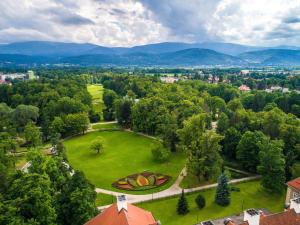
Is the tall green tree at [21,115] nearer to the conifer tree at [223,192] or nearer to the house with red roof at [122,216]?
the conifer tree at [223,192]

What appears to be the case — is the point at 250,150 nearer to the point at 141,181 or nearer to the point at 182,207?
the point at 182,207

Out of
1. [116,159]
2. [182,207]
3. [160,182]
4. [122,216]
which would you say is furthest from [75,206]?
[116,159]

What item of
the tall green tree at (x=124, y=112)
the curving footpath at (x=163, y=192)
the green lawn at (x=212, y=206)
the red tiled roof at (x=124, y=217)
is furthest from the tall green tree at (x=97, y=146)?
the red tiled roof at (x=124, y=217)

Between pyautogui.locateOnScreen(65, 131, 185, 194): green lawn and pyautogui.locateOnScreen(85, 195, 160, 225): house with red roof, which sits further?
pyautogui.locateOnScreen(65, 131, 185, 194): green lawn

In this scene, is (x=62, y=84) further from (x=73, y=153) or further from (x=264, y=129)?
(x=264, y=129)

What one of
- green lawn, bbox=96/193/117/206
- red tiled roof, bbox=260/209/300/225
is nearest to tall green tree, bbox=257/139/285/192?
red tiled roof, bbox=260/209/300/225

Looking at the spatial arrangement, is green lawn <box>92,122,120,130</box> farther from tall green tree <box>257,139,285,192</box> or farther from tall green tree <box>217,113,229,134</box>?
tall green tree <box>257,139,285,192</box>
